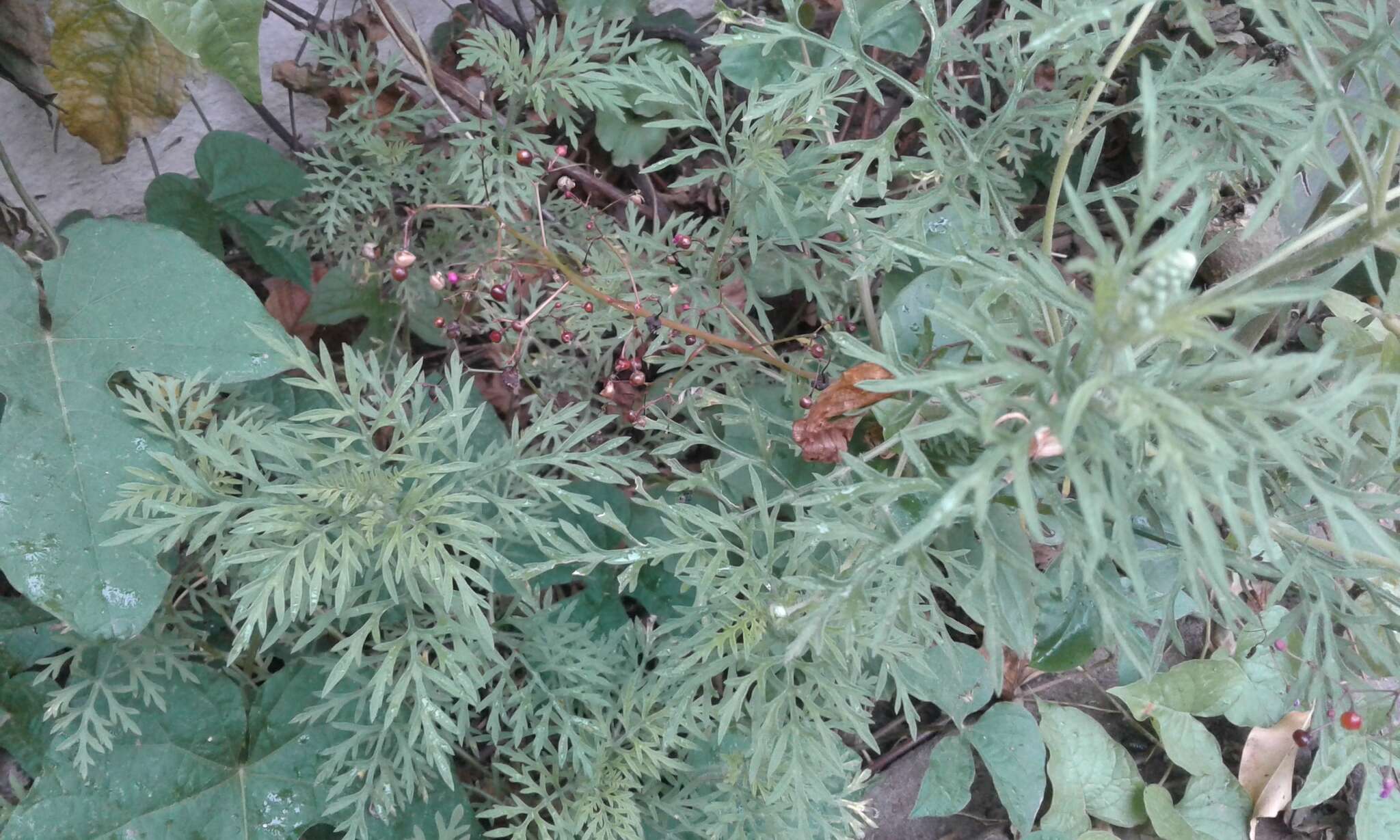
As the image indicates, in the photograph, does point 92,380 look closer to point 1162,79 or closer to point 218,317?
point 218,317

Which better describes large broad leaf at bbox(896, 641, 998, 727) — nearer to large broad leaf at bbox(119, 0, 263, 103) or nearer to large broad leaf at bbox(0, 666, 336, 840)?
large broad leaf at bbox(0, 666, 336, 840)

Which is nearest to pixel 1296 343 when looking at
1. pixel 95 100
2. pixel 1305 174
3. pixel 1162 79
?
pixel 1305 174

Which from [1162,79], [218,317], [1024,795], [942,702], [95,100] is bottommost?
[1024,795]

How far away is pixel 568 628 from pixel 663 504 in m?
0.34

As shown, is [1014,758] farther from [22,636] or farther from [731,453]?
[22,636]

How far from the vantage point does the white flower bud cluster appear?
603 millimetres

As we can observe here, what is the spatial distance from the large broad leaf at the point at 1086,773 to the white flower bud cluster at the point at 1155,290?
1.36 meters

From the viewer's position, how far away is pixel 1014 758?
1700mm

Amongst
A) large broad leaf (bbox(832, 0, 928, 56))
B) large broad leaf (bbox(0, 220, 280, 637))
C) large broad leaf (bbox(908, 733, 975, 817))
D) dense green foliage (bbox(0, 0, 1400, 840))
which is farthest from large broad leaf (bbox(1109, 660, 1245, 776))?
large broad leaf (bbox(0, 220, 280, 637))

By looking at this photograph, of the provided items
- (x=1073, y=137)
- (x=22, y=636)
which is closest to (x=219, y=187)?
(x=22, y=636)

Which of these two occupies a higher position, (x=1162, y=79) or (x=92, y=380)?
(x=1162, y=79)

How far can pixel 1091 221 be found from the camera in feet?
2.56

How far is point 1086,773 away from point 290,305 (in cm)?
190

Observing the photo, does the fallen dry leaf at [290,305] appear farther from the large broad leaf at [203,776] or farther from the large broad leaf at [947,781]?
the large broad leaf at [947,781]
